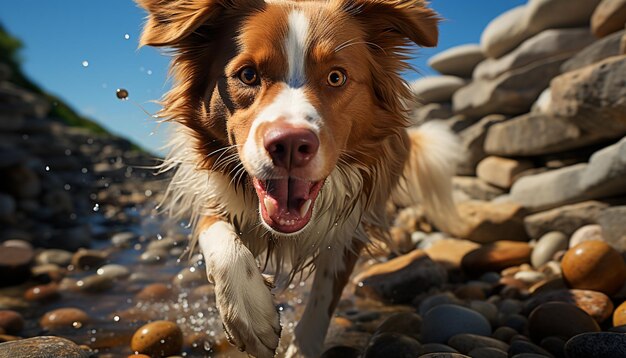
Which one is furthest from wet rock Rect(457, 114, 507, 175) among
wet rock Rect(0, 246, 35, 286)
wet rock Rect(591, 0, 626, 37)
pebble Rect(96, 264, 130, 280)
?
wet rock Rect(0, 246, 35, 286)

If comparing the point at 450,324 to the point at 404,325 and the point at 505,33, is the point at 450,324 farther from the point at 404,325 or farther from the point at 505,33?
the point at 505,33

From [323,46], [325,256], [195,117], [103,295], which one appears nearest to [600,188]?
[325,256]

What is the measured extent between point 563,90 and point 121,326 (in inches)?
164

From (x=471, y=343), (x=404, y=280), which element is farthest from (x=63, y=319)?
(x=471, y=343)

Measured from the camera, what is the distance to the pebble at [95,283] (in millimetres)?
4730

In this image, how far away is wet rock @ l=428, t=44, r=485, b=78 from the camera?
→ 8.70 m

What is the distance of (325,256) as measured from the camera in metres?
3.10

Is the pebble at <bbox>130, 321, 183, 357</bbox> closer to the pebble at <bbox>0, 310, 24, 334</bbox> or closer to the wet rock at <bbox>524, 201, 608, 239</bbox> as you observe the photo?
the pebble at <bbox>0, 310, 24, 334</bbox>

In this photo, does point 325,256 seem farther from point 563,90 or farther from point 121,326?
point 563,90

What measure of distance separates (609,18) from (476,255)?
282cm

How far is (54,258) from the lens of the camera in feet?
18.8

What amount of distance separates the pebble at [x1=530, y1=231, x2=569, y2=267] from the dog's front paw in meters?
2.99

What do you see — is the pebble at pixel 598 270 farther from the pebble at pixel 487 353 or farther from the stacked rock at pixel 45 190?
the stacked rock at pixel 45 190

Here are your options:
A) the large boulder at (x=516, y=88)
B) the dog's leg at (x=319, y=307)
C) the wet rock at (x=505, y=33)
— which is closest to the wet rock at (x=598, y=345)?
the dog's leg at (x=319, y=307)
